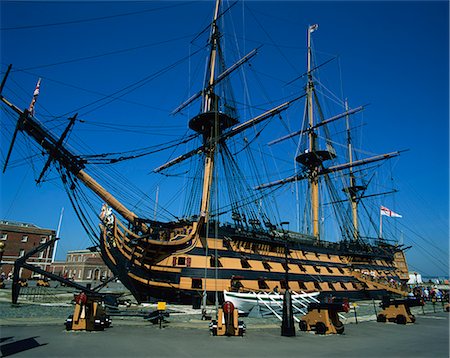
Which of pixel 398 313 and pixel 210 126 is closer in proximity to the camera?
pixel 398 313

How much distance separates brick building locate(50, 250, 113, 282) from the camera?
57.2 meters

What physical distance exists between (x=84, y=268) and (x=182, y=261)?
46121 mm

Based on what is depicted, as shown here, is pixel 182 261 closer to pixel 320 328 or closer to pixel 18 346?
pixel 320 328

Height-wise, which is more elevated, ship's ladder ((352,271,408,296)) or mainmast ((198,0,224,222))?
mainmast ((198,0,224,222))

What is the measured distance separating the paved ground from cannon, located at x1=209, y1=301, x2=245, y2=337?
13.3 inches

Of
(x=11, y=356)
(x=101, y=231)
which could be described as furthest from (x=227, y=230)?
(x=11, y=356)

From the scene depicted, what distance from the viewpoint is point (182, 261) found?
1923 cm

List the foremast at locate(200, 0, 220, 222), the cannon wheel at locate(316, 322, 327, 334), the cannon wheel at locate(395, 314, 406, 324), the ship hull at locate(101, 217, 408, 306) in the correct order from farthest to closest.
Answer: the foremast at locate(200, 0, 220, 222)
the ship hull at locate(101, 217, 408, 306)
the cannon wheel at locate(395, 314, 406, 324)
the cannon wheel at locate(316, 322, 327, 334)

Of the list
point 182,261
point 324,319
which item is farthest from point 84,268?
point 324,319

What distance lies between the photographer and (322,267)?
3005 centimetres

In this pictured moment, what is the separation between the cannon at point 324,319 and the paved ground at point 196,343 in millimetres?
455

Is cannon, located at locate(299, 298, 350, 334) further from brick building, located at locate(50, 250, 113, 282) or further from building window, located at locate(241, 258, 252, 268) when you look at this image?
brick building, located at locate(50, 250, 113, 282)

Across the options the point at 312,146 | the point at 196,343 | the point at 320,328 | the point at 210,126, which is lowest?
the point at 196,343

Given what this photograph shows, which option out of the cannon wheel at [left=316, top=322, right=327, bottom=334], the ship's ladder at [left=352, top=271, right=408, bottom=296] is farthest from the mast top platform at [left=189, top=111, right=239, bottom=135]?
the ship's ladder at [left=352, top=271, right=408, bottom=296]
